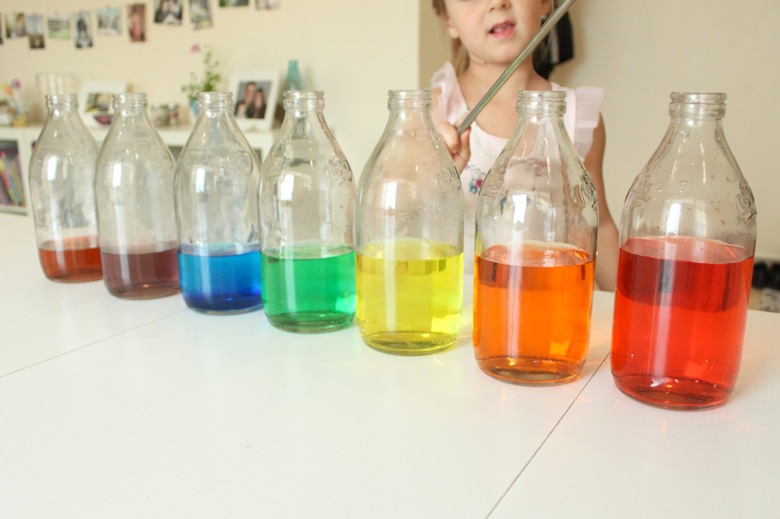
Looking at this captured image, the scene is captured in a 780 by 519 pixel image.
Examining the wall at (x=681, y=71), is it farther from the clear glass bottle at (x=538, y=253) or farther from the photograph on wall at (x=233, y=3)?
the clear glass bottle at (x=538, y=253)

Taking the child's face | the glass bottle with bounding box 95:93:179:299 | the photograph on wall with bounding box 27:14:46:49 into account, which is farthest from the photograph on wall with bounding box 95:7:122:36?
the glass bottle with bounding box 95:93:179:299

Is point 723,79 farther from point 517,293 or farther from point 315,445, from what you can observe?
point 315,445

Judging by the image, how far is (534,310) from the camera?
0.56 meters

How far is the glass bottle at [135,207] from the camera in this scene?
31.8 inches

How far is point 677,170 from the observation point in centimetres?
52

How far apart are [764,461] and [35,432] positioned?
0.53 meters

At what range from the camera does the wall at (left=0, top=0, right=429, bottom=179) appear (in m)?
2.18

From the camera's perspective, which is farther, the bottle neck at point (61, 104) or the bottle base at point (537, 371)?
the bottle neck at point (61, 104)

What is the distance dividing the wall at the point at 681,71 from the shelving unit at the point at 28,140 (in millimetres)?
1125

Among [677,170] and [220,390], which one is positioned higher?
[677,170]

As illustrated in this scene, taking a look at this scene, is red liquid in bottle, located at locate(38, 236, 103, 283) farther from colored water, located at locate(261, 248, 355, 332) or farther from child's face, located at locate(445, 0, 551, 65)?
child's face, located at locate(445, 0, 551, 65)

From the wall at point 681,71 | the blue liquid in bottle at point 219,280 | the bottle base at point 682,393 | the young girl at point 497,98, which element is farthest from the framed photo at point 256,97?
the bottle base at point 682,393

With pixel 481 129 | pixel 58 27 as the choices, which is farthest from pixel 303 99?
pixel 58 27

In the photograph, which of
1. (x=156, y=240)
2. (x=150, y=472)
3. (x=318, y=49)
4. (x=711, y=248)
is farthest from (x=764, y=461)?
(x=318, y=49)
